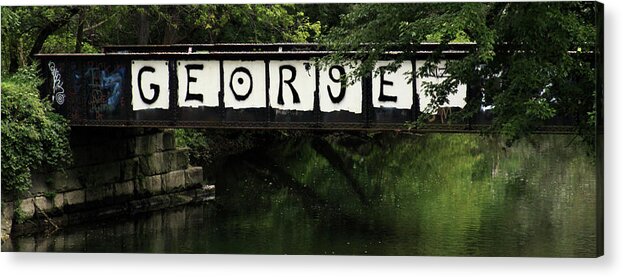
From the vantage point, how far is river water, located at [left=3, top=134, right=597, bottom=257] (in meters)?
16.4

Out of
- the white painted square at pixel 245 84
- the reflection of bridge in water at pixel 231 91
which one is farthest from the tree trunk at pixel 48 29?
the white painted square at pixel 245 84

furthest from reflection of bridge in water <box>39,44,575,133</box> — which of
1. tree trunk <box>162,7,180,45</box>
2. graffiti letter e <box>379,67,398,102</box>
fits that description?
tree trunk <box>162,7,180,45</box>

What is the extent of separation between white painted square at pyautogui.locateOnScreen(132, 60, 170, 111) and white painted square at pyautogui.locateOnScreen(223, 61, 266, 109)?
1.03m

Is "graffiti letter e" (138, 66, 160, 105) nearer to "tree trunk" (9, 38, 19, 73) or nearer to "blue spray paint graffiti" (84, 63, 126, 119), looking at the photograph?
"blue spray paint graffiti" (84, 63, 126, 119)

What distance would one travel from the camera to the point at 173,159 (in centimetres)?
2211

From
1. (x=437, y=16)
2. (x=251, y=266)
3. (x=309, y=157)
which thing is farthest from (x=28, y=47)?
(x=309, y=157)

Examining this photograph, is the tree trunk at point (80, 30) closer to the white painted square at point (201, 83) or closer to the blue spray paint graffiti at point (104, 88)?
the blue spray paint graffiti at point (104, 88)

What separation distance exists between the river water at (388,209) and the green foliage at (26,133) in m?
0.98

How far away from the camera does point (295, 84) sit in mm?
17109

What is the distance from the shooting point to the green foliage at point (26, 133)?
1703cm

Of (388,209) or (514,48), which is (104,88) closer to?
(388,209)

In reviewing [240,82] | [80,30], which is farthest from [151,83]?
[80,30]

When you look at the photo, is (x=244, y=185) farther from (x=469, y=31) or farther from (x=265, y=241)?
(x=469, y=31)

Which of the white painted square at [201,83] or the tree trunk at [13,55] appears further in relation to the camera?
the tree trunk at [13,55]
